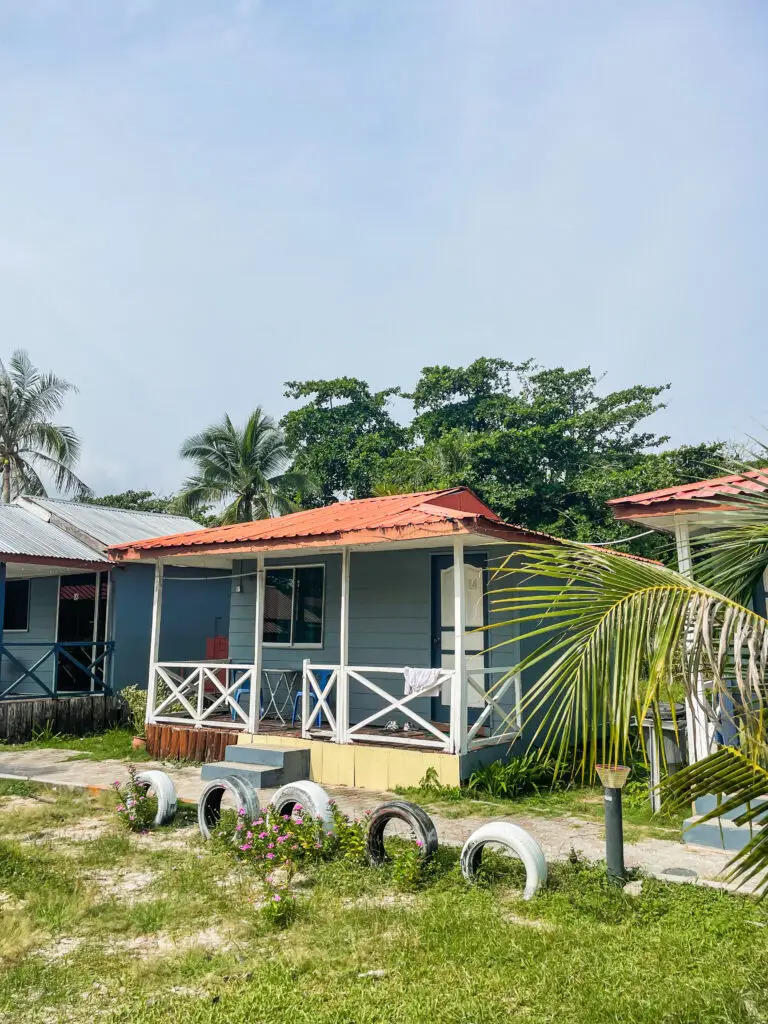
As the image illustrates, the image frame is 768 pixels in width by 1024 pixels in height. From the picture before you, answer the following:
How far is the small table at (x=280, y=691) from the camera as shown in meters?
11.2

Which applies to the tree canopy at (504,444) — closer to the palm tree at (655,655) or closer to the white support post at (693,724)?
the white support post at (693,724)

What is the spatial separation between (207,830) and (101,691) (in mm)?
8775

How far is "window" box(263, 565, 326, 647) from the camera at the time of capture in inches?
446

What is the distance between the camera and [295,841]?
5793 mm

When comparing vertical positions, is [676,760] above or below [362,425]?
below

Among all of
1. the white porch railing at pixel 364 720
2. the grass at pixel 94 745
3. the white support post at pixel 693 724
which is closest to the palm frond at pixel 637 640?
the white support post at pixel 693 724

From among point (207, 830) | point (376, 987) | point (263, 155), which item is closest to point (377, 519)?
point (207, 830)

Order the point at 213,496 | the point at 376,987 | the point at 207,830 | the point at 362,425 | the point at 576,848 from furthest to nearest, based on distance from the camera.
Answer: the point at 362,425
the point at 213,496
the point at 207,830
the point at 576,848
the point at 376,987

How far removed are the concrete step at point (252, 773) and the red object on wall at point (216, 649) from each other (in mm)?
6028

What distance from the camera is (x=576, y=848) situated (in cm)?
621

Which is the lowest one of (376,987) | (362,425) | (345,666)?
(376,987)

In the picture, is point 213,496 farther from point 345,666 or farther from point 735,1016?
point 735,1016

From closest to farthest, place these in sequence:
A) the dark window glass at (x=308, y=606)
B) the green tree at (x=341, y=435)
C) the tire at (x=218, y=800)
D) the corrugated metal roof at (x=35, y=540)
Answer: the tire at (x=218, y=800), the dark window glass at (x=308, y=606), the corrugated metal roof at (x=35, y=540), the green tree at (x=341, y=435)

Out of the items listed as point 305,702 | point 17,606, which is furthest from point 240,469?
point 305,702
